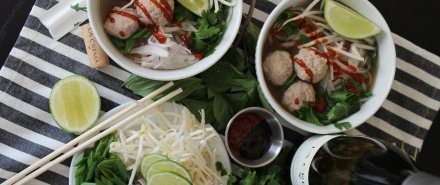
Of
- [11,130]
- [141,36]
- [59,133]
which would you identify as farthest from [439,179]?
[11,130]

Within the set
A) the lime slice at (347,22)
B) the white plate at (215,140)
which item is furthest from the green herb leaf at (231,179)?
the lime slice at (347,22)

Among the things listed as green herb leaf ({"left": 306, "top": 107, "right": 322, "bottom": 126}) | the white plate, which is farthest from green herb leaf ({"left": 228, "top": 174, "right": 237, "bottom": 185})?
green herb leaf ({"left": 306, "top": 107, "right": 322, "bottom": 126})

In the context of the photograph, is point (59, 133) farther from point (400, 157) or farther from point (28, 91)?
point (400, 157)

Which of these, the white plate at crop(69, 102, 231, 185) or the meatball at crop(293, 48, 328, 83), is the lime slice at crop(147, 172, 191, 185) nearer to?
the white plate at crop(69, 102, 231, 185)

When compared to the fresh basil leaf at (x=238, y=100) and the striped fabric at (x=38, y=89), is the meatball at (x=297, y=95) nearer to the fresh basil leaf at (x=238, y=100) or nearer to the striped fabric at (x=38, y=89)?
the fresh basil leaf at (x=238, y=100)

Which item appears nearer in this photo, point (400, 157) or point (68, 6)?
point (400, 157)

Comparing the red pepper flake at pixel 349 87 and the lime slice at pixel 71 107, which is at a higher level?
the red pepper flake at pixel 349 87
